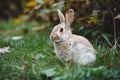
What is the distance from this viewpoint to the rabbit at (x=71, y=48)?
5121mm

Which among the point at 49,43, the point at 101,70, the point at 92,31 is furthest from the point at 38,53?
the point at 101,70

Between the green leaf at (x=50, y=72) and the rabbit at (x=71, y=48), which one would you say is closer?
the green leaf at (x=50, y=72)

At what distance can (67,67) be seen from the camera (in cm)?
488

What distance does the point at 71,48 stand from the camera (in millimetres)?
5207

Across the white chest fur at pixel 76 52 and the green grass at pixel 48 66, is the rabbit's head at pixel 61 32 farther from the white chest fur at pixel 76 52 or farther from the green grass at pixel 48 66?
the green grass at pixel 48 66

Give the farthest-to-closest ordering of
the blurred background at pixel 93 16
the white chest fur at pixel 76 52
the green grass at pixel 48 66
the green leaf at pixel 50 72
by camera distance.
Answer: the blurred background at pixel 93 16, the white chest fur at pixel 76 52, the green leaf at pixel 50 72, the green grass at pixel 48 66

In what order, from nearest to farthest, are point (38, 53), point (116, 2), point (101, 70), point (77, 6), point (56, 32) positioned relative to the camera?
point (101, 70) < point (56, 32) < point (38, 53) < point (116, 2) < point (77, 6)

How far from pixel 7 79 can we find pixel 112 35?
2.10m

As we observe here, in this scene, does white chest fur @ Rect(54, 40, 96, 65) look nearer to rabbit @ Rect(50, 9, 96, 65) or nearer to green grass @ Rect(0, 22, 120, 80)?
rabbit @ Rect(50, 9, 96, 65)

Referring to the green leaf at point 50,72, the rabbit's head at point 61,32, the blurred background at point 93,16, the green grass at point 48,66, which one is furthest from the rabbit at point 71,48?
the blurred background at point 93,16

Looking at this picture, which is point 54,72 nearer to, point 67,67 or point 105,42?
point 67,67

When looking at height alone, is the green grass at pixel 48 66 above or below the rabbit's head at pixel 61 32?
below

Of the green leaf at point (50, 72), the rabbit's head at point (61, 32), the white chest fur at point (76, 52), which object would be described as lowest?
the green leaf at point (50, 72)

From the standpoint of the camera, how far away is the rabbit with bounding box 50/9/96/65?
512 centimetres
